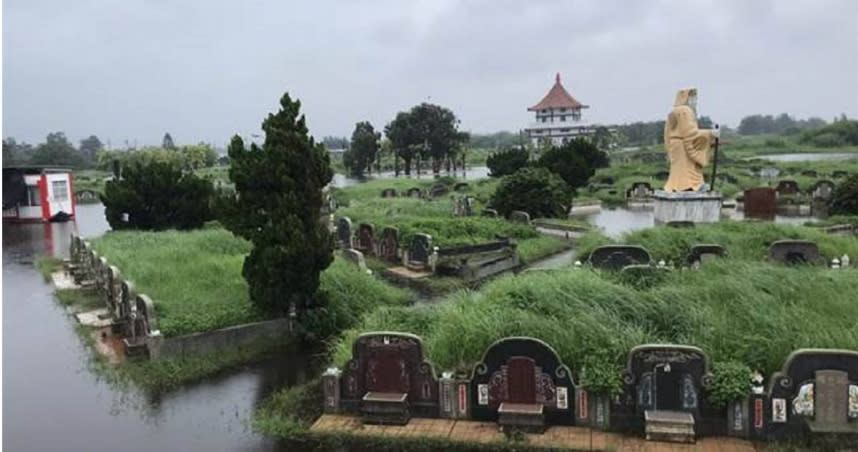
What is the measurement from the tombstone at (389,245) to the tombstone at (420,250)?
969 mm

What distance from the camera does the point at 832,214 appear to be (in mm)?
27359

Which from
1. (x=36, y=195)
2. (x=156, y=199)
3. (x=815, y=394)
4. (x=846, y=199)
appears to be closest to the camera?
(x=815, y=394)

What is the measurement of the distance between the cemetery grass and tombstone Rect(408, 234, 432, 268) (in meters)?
3.38

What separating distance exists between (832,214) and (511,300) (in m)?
21.7

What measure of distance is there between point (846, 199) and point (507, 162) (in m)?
22.5

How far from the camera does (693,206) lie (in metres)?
25.5

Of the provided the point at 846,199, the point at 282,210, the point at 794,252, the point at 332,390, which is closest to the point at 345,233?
the point at 282,210

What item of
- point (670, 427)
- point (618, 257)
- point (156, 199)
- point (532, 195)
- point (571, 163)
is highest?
point (571, 163)

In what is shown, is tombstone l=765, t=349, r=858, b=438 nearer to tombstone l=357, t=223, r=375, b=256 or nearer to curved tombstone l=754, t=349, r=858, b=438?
curved tombstone l=754, t=349, r=858, b=438

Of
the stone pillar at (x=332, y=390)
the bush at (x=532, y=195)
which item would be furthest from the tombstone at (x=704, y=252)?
the bush at (x=532, y=195)

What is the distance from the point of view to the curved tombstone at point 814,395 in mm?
8078

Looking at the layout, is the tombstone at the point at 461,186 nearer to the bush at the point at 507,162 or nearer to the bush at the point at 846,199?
the bush at the point at 507,162

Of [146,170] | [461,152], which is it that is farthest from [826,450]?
[461,152]

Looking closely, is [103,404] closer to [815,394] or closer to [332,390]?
[332,390]
